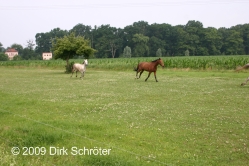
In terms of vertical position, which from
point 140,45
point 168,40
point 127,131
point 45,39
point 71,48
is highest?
point 45,39

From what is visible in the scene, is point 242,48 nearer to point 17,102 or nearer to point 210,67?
point 210,67

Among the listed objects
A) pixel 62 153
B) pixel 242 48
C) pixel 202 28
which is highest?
pixel 202 28

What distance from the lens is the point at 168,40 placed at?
112 meters

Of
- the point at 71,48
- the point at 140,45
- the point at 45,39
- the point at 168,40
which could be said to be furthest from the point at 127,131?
the point at 45,39

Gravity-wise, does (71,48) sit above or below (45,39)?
below

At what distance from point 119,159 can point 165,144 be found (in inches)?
54.8

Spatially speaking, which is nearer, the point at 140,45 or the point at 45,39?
the point at 140,45

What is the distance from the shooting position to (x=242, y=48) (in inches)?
4065

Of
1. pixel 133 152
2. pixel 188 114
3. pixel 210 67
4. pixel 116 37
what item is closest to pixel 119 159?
pixel 133 152

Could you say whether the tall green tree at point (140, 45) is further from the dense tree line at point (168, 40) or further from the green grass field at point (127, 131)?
the green grass field at point (127, 131)

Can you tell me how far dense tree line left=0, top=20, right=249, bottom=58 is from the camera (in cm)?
10275

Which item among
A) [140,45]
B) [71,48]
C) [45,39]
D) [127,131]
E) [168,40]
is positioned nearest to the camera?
[127,131]

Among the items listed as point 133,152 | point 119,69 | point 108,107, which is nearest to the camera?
point 133,152

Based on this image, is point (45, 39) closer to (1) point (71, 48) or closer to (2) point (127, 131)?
(1) point (71, 48)
